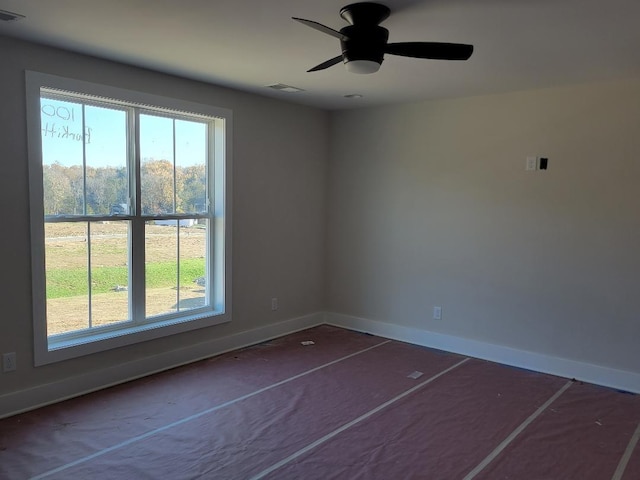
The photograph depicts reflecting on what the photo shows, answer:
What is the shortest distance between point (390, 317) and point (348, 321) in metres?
0.54

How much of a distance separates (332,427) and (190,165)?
252 cm

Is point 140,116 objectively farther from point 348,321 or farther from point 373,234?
point 348,321

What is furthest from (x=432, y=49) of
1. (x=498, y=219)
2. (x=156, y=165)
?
(x=156, y=165)

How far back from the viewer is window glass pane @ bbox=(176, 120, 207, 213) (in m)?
4.21

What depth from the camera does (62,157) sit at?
3.42 m

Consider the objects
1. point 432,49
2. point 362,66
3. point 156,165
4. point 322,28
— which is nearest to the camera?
point 322,28

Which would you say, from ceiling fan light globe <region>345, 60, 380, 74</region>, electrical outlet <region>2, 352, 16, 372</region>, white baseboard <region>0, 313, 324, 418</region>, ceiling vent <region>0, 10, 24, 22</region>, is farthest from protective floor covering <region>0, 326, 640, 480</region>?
ceiling vent <region>0, 10, 24, 22</region>

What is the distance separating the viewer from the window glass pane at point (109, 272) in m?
3.67

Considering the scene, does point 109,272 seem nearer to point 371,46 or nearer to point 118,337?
point 118,337

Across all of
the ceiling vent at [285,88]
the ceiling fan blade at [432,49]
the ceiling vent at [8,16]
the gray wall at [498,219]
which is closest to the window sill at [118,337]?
the gray wall at [498,219]

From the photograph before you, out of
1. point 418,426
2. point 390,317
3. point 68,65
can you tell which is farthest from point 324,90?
point 418,426

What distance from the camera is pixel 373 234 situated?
5270 mm

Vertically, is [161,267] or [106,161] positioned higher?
[106,161]

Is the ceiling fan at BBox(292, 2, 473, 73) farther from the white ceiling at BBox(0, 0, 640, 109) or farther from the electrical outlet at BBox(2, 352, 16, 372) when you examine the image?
the electrical outlet at BBox(2, 352, 16, 372)
